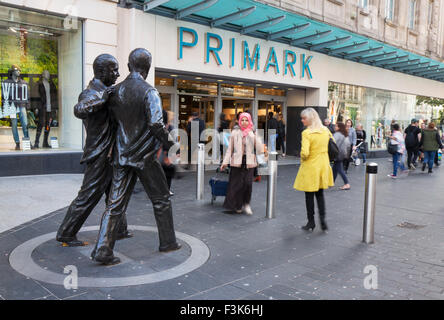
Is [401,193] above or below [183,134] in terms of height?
below

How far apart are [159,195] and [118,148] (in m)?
0.67

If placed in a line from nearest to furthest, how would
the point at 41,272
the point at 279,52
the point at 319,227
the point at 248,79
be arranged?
the point at 41,272 < the point at 319,227 < the point at 248,79 < the point at 279,52

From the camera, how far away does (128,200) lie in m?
4.21

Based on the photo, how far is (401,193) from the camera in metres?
9.25

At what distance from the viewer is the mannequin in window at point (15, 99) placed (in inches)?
367

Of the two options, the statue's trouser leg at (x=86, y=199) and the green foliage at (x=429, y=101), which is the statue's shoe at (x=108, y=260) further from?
the green foliage at (x=429, y=101)

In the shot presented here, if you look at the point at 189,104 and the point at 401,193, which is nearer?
the point at 401,193

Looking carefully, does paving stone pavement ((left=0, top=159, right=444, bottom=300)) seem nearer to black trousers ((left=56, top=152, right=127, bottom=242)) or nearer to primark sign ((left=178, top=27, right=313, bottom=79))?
black trousers ((left=56, top=152, right=127, bottom=242))

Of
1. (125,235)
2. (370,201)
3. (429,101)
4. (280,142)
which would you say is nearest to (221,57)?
(280,142)

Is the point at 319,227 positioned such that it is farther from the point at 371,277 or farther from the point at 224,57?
the point at 224,57

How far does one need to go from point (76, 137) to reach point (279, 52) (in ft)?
25.4
